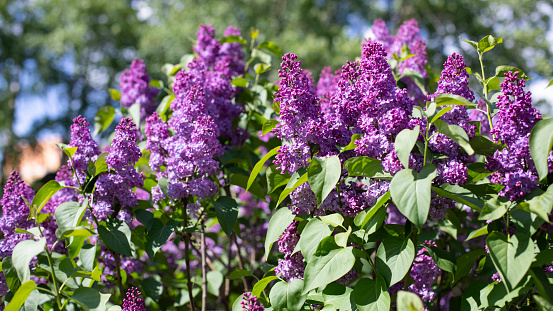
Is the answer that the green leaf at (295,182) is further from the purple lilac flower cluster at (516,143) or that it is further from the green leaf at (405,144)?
the purple lilac flower cluster at (516,143)

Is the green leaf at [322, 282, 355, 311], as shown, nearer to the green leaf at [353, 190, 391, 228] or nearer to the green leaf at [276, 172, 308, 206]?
the green leaf at [353, 190, 391, 228]

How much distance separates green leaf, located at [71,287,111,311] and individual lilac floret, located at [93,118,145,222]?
0.41 meters

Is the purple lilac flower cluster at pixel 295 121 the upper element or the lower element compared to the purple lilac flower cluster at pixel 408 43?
lower

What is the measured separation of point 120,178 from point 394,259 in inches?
52.8

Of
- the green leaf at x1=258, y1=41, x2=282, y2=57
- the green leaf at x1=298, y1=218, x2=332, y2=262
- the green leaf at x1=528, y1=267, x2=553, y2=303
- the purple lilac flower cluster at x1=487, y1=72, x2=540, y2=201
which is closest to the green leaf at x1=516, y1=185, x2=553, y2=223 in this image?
the purple lilac flower cluster at x1=487, y1=72, x2=540, y2=201

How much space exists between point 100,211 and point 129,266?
718 mm

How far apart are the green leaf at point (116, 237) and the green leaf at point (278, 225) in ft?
2.19

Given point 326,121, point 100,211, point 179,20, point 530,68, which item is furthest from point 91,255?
point 530,68

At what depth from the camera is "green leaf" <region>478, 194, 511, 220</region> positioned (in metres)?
1.55

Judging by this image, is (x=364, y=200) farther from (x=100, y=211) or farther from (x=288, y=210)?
(x=100, y=211)

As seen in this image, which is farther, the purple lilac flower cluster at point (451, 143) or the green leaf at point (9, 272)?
the green leaf at point (9, 272)

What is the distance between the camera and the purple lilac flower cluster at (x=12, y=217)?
2297 millimetres

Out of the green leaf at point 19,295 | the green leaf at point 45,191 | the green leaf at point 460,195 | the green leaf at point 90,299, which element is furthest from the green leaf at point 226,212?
the green leaf at point 460,195

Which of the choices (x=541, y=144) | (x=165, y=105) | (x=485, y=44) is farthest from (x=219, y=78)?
(x=541, y=144)
